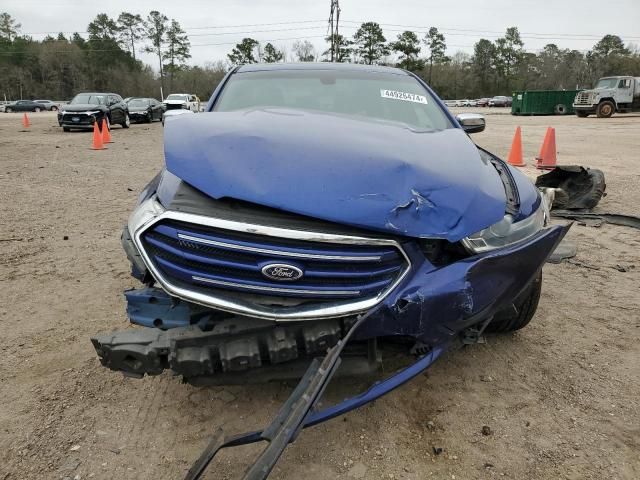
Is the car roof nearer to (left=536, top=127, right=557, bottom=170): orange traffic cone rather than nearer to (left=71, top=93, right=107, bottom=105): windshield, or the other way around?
(left=536, top=127, right=557, bottom=170): orange traffic cone

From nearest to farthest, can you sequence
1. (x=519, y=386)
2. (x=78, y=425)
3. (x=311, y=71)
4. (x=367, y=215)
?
(x=367, y=215)
(x=78, y=425)
(x=519, y=386)
(x=311, y=71)

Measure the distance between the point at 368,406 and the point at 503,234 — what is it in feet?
3.37

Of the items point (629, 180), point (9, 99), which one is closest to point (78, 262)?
point (629, 180)

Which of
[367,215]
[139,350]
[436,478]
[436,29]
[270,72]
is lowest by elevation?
[436,478]

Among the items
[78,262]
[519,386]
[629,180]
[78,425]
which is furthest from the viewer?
[629,180]

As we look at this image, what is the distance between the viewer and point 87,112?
18.0 meters

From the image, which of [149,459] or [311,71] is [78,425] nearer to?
[149,459]

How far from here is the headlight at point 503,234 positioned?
192cm

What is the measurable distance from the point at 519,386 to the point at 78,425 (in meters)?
2.13

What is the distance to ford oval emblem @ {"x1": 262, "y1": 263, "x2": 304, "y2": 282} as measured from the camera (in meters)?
1.75

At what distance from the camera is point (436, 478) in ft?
6.28

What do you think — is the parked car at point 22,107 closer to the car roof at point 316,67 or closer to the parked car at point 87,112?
the parked car at point 87,112

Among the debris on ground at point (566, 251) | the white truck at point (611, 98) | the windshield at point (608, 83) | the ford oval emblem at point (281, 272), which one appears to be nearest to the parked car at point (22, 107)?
the white truck at point (611, 98)

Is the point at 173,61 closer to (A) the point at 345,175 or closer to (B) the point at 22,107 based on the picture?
(B) the point at 22,107
